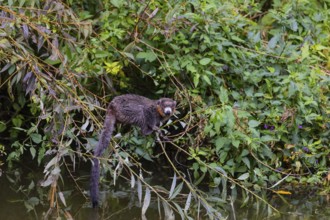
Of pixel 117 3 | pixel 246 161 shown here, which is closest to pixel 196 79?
pixel 246 161

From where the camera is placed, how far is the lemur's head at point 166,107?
6.44 m

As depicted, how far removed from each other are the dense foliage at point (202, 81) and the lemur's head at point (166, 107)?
158 mm

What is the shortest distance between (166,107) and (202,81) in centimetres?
85

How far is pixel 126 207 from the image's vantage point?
666 cm

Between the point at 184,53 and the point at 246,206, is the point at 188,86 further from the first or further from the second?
the point at 246,206

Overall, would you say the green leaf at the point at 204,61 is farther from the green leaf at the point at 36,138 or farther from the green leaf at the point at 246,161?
the green leaf at the point at 36,138

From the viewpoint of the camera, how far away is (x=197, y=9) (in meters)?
7.14

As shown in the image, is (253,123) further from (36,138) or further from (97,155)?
(36,138)

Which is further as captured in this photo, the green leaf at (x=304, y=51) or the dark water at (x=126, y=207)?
the green leaf at (x=304, y=51)

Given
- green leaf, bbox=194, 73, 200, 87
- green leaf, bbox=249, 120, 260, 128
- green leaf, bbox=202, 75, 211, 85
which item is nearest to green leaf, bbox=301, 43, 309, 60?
green leaf, bbox=249, 120, 260, 128

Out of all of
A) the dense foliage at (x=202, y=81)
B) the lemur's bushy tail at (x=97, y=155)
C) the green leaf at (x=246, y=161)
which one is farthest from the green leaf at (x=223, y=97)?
the lemur's bushy tail at (x=97, y=155)

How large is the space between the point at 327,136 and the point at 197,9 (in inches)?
76.3

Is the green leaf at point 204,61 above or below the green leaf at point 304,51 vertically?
above

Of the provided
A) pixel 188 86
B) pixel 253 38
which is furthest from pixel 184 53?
pixel 253 38
